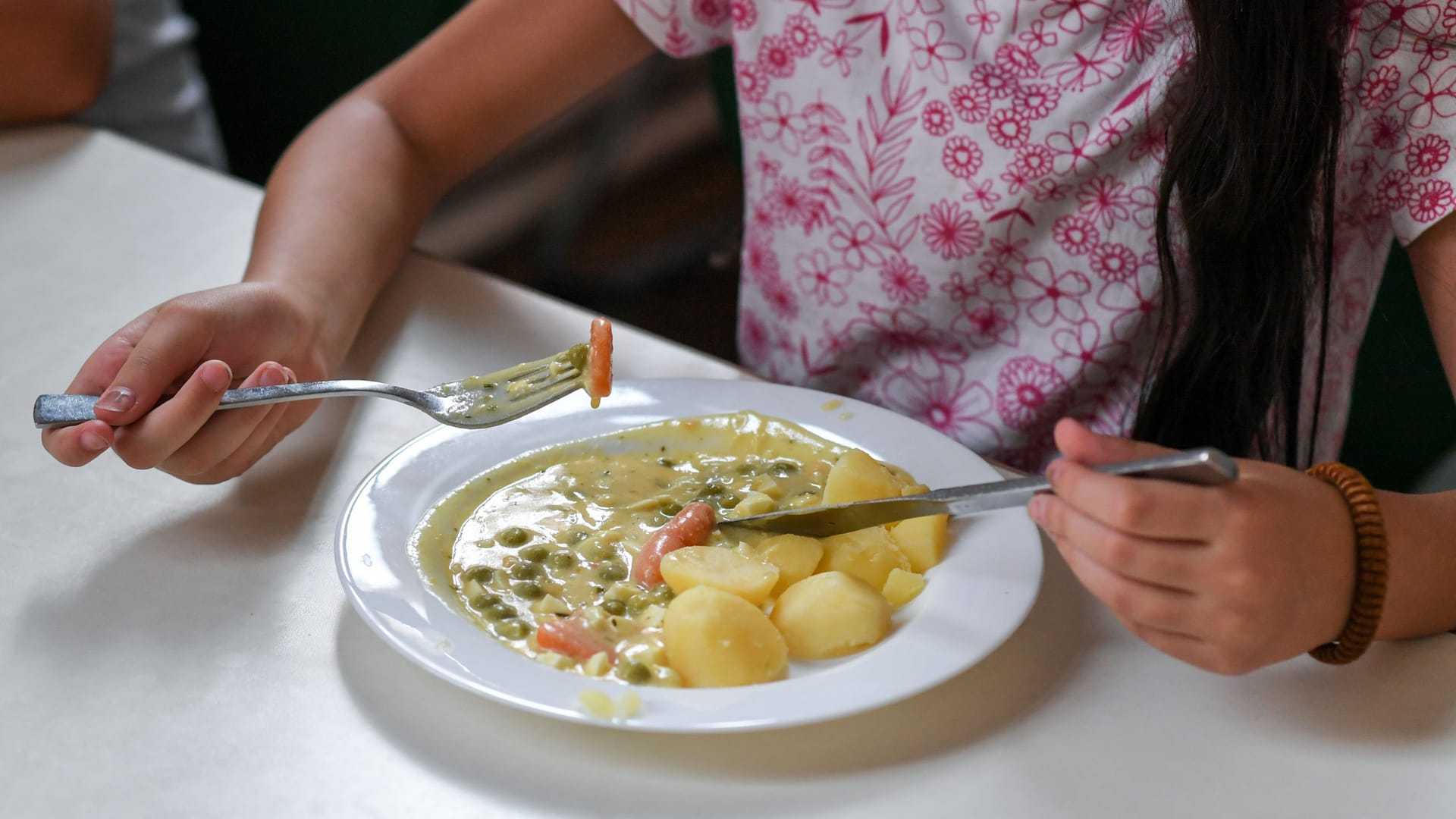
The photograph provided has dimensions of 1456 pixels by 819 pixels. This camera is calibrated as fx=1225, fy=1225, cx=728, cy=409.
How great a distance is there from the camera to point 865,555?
0.89 metres

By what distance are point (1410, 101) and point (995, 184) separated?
15.1 inches

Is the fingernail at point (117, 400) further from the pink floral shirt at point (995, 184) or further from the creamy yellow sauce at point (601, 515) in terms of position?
the pink floral shirt at point (995, 184)

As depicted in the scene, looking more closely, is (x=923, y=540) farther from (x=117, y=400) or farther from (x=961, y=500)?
(x=117, y=400)

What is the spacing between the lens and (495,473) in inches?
39.6

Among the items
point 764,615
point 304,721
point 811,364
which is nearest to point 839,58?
point 811,364

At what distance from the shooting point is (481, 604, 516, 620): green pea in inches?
33.2

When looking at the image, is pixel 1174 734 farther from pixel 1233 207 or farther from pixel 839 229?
pixel 839 229

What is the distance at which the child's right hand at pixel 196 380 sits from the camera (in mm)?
930

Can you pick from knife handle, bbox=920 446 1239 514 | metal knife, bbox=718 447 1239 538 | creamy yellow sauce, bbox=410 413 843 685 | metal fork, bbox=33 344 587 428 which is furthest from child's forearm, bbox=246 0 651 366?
knife handle, bbox=920 446 1239 514

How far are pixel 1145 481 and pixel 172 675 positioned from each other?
65cm

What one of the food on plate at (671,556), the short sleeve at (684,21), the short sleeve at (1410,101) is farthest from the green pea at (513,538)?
the short sleeve at (1410,101)

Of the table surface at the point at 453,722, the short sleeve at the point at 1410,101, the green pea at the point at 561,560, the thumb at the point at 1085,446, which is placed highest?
the short sleeve at the point at 1410,101

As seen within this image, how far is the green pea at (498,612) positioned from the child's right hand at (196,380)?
0.28 m

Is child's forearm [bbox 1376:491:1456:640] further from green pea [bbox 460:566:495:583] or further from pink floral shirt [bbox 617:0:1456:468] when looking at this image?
green pea [bbox 460:566:495:583]
